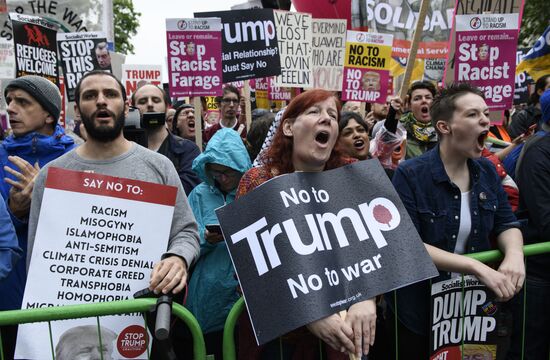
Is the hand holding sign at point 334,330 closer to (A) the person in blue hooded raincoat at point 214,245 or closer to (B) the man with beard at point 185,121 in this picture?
(A) the person in blue hooded raincoat at point 214,245

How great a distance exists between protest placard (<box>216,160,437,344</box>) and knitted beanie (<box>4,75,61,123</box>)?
1.58 m

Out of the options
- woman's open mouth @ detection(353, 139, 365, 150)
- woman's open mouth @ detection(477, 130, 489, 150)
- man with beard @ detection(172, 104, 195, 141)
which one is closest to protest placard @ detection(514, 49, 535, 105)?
man with beard @ detection(172, 104, 195, 141)

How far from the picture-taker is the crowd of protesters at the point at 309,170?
9.23 feet

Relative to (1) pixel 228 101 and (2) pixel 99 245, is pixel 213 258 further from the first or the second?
(1) pixel 228 101

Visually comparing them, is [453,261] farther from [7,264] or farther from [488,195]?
[7,264]

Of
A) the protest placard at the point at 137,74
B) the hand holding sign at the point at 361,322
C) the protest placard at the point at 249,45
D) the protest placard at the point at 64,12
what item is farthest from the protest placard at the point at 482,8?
the protest placard at the point at 137,74

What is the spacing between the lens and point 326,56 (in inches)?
371

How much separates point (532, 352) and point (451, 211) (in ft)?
3.79

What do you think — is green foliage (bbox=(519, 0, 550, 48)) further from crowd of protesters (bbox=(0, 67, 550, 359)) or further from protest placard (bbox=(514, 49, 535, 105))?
crowd of protesters (bbox=(0, 67, 550, 359))

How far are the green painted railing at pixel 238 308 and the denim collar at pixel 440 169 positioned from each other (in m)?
0.36

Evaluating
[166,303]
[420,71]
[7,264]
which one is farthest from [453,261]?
[420,71]

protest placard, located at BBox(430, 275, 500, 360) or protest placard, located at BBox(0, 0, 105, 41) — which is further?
protest placard, located at BBox(0, 0, 105, 41)

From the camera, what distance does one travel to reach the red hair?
295 cm

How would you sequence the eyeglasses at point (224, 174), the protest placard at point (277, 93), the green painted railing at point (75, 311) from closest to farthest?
the green painted railing at point (75, 311)
the eyeglasses at point (224, 174)
the protest placard at point (277, 93)
